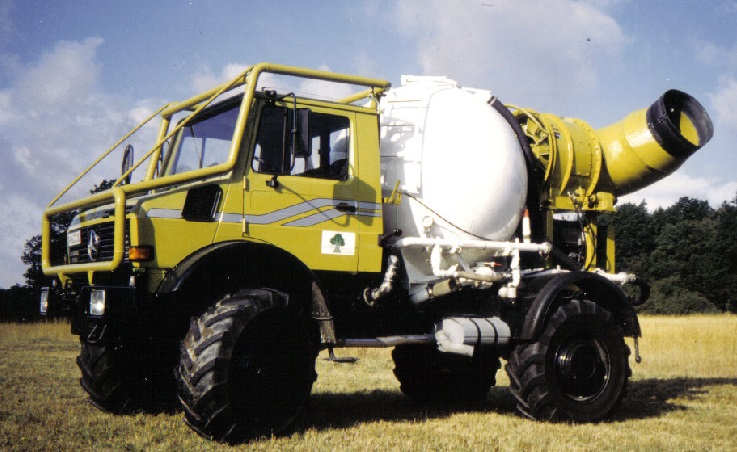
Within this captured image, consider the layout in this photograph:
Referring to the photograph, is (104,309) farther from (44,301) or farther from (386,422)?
(386,422)

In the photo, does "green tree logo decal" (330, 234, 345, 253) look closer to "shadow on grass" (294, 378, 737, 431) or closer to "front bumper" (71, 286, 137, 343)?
"shadow on grass" (294, 378, 737, 431)

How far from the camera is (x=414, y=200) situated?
332 inches

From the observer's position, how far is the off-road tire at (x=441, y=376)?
9.73 meters

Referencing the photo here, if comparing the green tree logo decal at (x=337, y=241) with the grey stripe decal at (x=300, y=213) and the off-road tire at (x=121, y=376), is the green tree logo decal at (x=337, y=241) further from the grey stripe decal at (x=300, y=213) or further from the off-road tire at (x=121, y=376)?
the off-road tire at (x=121, y=376)

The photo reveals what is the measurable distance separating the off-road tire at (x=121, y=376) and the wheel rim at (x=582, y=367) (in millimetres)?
4478

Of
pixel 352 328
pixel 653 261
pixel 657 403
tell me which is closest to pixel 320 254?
pixel 352 328

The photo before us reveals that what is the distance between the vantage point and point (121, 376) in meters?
8.00

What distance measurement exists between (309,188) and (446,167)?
182 cm

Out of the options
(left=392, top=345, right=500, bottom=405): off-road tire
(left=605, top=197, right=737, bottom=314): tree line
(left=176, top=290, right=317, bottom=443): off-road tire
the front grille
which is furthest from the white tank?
(left=605, top=197, right=737, bottom=314): tree line

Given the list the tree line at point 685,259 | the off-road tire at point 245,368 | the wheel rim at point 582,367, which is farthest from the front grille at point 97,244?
the tree line at point 685,259

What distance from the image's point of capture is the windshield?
770cm

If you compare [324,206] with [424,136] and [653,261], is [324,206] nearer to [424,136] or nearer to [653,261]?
[424,136]

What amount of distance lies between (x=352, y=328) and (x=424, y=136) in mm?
2352

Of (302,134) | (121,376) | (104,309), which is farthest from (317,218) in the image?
(121,376)
